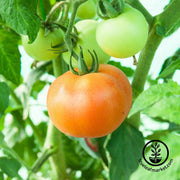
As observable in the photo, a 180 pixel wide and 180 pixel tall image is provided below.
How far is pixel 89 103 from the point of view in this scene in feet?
1.75

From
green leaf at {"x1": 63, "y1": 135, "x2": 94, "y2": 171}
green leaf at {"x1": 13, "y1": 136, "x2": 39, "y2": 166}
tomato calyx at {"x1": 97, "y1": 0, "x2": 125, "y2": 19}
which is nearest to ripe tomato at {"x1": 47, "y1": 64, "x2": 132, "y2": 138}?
tomato calyx at {"x1": 97, "y1": 0, "x2": 125, "y2": 19}

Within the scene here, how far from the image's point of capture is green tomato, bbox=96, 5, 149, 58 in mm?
529

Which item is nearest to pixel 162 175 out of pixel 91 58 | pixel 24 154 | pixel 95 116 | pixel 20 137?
pixel 95 116

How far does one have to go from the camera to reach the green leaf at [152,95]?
36cm

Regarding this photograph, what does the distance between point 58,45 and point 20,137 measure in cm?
55

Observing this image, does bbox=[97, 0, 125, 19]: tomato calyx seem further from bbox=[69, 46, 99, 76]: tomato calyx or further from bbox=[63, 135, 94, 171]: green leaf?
bbox=[63, 135, 94, 171]: green leaf

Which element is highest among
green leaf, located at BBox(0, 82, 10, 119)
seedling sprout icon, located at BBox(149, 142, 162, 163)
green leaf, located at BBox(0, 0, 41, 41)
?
green leaf, located at BBox(0, 0, 41, 41)

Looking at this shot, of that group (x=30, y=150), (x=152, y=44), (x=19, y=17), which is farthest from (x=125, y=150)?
(x=30, y=150)

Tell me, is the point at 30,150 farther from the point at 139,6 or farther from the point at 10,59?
the point at 139,6

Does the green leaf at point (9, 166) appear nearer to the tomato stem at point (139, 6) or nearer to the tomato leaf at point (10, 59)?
the tomato leaf at point (10, 59)

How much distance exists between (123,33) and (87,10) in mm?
234

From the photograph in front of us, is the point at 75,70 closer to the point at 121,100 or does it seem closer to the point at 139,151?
the point at 121,100

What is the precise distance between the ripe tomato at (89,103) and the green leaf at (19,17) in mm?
104

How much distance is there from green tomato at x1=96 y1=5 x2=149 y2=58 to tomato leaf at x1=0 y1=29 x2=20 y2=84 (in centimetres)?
23
